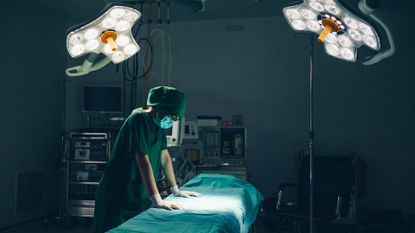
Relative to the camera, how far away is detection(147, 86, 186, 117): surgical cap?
7.43 ft

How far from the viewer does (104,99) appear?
4.96 meters

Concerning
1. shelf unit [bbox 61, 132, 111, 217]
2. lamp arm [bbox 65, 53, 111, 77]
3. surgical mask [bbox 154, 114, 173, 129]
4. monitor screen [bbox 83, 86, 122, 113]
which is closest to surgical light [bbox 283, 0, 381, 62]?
surgical mask [bbox 154, 114, 173, 129]

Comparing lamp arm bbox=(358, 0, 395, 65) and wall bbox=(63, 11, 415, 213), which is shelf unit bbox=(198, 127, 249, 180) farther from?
lamp arm bbox=(358, 0, 395, 65)

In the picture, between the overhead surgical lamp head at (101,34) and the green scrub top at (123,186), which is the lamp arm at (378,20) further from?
the green scrub top at (123,186)

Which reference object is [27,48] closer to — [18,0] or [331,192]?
[18,0]

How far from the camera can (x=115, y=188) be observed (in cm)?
229

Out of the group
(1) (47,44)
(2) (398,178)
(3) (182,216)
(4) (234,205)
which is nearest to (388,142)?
(2) (398,178)

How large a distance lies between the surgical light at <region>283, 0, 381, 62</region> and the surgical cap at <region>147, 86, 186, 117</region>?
0.77 m

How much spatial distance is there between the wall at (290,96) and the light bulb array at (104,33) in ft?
10.3

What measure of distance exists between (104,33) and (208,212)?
3.42ft

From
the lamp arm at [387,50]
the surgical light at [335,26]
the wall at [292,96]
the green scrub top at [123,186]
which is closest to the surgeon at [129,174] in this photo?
the green scrub top at [123,186]

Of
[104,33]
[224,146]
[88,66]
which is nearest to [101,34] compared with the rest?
[104,33]

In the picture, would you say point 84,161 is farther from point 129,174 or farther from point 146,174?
point 146,174

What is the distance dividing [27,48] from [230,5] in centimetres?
247
